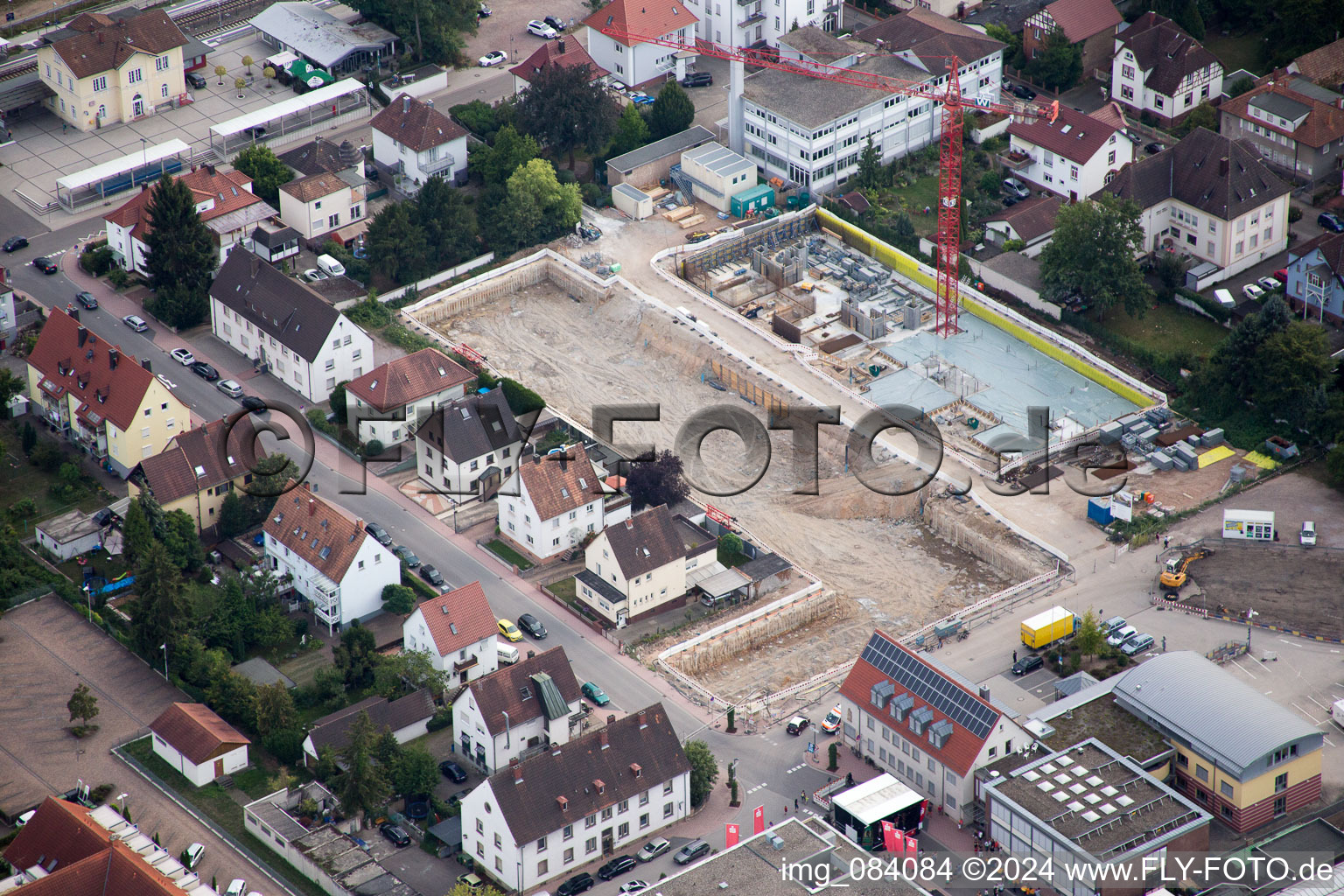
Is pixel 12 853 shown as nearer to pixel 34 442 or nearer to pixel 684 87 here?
pixel 34 442

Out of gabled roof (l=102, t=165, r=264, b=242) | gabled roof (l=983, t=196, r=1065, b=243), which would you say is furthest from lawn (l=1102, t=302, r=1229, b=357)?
gabled roof (l=102, t=165, r=264, b=242)

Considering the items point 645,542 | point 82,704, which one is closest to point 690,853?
point 645,542

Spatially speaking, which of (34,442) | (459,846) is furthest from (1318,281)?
(34,442)

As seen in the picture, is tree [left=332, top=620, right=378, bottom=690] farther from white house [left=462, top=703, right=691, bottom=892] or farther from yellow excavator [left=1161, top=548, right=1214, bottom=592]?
yellow excavator [left=1161, top=548, right=1214, bottom=592]

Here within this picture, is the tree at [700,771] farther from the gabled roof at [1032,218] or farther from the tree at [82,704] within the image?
the gabled roof at [1032,218]

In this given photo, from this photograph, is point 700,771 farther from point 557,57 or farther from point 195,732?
point 557,57

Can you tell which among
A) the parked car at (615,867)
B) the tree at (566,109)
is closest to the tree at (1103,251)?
the tree at (566,109)
